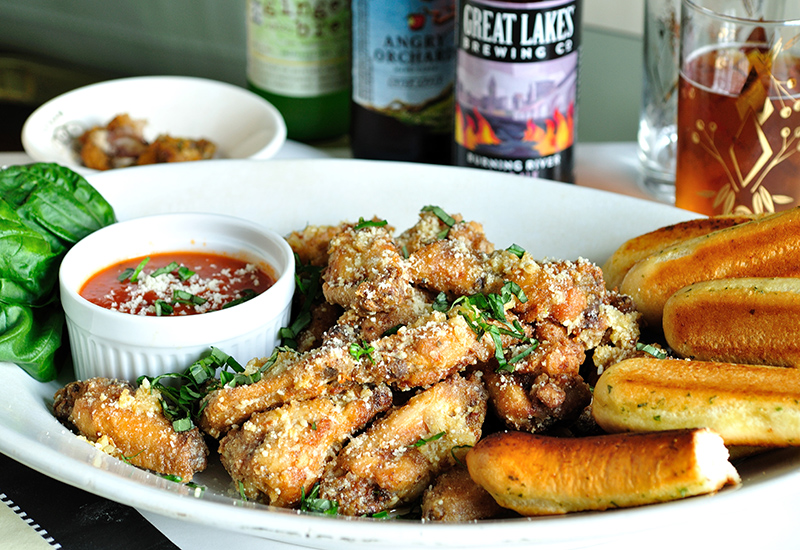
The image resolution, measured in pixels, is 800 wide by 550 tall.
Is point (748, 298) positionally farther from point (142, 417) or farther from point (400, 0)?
point (400, 0)

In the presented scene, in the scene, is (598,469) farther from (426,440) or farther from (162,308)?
(162,308)

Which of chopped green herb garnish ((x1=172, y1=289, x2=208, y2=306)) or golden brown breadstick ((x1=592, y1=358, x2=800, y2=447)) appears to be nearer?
golden brown breadstick ((x1=592, y1=358, x2=800, y2=447))

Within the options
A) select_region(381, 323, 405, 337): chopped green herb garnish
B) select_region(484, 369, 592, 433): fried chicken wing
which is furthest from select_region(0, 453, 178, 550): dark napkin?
select_region(484, 369, 592, 433): fried chicken wing

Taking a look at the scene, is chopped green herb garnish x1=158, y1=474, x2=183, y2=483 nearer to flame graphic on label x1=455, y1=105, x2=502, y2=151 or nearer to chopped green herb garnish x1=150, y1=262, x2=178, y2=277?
chopped green herb garnish x1=150, y1=262, x2=178, y2=277

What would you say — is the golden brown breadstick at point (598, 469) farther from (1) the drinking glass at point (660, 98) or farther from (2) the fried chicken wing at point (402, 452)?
(1) the drinking glass at point (660, 98)

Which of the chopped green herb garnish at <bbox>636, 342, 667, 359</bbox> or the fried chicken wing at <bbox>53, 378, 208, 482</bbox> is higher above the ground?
the chopped green herb garnish at <bbox>636, 342, 667, 359</bbox>

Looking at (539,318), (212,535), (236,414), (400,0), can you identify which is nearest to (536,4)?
(400,0)
